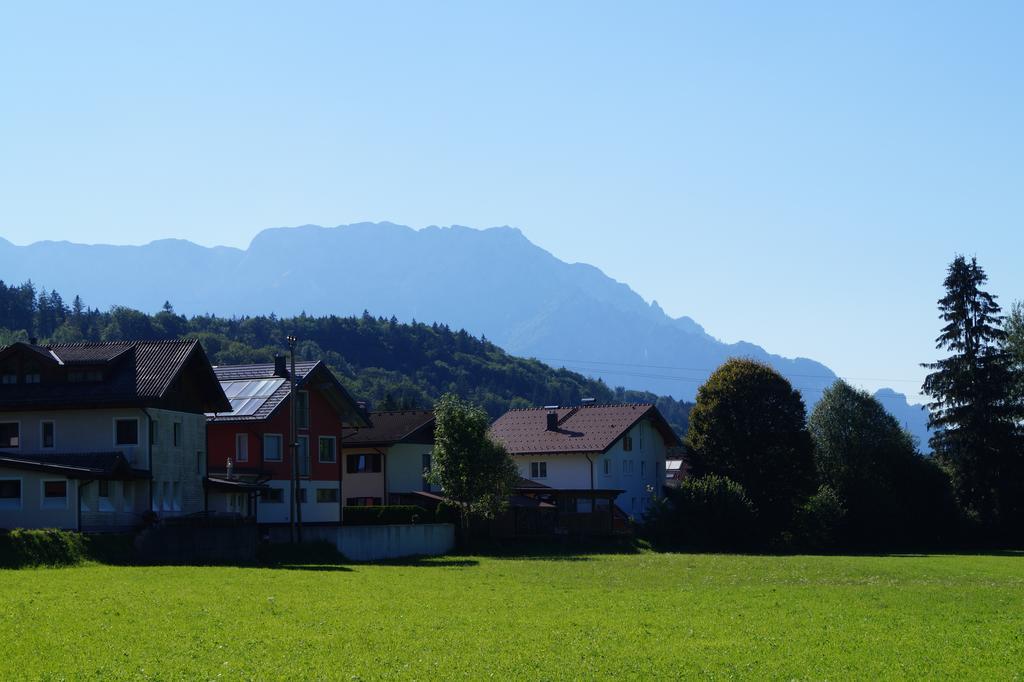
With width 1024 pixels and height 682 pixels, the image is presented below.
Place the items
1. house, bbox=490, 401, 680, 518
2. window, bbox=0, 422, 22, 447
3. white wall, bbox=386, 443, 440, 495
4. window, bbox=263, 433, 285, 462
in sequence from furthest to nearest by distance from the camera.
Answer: house, bbox=490, 401, 680, 518
white wall, bbox=386, 443, 440, 495
window, bbox=263, 433, 285, 462
window, bbox=0, 422, 22, 447

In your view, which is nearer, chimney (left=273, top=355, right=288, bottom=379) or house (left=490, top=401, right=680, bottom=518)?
chimney (left=273, top=355, right=288, bottom=379)

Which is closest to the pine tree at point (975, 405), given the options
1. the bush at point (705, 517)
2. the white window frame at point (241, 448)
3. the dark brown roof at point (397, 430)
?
the bush at point (705, 517)

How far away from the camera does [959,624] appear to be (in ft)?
92.3

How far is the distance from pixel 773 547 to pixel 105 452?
1657 inches

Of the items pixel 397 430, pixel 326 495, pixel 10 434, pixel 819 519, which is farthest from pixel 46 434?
pixel 819 519

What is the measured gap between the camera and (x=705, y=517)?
7531 centimetres

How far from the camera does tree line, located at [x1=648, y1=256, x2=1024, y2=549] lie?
8156 centimetres

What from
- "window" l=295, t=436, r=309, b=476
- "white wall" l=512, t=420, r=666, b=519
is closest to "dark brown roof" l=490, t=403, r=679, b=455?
"white wall" l=512, t=420, r=666, b=519

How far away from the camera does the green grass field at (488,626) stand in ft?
68.2

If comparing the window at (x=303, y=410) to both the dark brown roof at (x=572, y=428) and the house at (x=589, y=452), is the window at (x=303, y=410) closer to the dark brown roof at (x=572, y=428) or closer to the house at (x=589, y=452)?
the house at (x=589, y=452)

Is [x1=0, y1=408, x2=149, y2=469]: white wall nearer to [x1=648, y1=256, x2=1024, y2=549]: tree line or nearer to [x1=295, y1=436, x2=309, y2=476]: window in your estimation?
[x1=295, y1=436, x2=309, y2=476]: window

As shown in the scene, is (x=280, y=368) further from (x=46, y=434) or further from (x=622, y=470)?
(x=622, y=470)

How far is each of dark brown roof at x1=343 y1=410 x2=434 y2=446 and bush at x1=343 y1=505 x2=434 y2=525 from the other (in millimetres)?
9971

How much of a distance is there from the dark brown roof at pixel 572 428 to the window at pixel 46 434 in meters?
36.8
